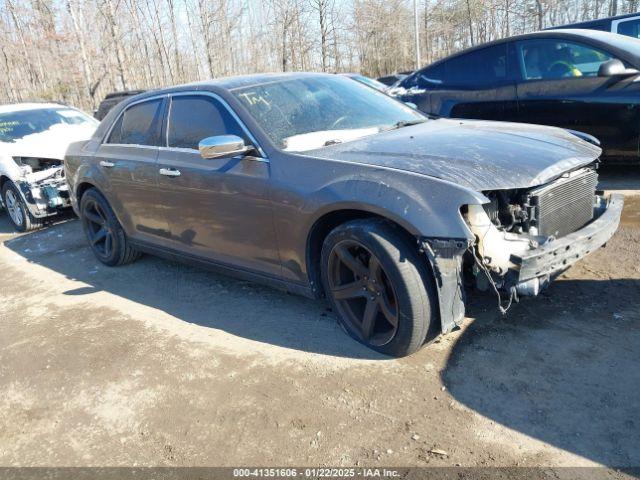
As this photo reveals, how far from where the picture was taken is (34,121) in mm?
8242

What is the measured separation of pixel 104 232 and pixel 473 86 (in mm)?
4571

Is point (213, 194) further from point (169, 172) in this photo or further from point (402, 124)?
point (402, 124)

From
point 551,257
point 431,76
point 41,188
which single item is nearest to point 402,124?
point 551,257

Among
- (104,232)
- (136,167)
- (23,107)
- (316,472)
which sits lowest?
(316,472)

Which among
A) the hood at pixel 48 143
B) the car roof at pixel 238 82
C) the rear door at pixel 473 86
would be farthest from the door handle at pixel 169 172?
the rear door at pixel 473 86

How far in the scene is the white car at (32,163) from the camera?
7.25 metres

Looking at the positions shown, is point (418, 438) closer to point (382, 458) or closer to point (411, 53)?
point (382, 458)

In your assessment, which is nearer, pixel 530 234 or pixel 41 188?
pixel 530 234

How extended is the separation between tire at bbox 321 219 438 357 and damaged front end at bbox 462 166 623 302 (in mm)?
321

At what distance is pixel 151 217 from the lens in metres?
4.64

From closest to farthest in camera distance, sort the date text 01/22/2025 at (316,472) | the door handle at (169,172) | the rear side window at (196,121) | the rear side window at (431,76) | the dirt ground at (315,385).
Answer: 1. the date text 01/22/2025 at (316,472)
2. the dirt ground at (315,385)
3. the rear side window at (196,121)
4. the door handle at (169,172)
5. the rear side window at (431,76)

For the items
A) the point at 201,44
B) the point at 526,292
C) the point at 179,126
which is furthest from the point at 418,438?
the point at 201,44

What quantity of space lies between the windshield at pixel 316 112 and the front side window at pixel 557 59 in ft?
8.10

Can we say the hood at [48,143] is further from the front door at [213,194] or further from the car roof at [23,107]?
the front door at [213,194]
